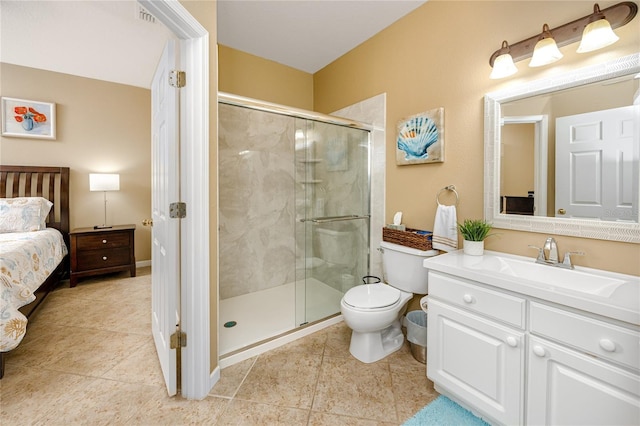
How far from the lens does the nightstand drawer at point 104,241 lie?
309 centimetres

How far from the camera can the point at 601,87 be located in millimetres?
1271

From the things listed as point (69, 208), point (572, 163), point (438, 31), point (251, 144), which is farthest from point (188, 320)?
point (69, 208)

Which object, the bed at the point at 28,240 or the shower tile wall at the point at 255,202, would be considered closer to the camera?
the bed at the point at 28,240

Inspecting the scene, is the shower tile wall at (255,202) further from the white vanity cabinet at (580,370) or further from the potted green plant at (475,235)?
the white vanity cabinet at (580,370)

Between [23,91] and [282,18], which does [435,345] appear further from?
[23,91]

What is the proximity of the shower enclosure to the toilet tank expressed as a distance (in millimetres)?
512

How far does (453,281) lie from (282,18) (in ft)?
7.71

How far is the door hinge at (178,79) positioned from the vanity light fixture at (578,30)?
173 centimetres

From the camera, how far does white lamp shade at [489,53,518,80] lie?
1.50 metres

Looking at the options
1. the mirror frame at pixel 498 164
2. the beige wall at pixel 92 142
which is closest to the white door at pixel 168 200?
the mirror frame at pixel 498 164

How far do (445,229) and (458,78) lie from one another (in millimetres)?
1025

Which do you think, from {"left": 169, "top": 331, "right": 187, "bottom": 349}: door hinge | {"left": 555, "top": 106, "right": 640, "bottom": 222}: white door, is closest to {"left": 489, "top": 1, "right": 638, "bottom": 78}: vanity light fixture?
{"left": 555, "top": 106, "right": 640, "bottom": 222}: white door

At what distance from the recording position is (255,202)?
2824mm

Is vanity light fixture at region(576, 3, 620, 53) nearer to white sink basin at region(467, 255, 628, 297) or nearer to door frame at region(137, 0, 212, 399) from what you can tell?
white sink basin at region(467, 255, 628, 297)
